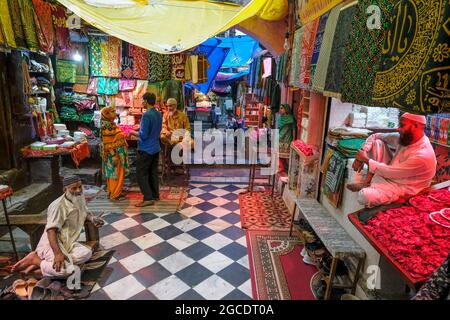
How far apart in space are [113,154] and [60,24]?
241 centimetres

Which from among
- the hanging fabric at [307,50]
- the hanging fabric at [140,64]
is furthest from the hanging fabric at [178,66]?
the hanging fabric at [307,50]

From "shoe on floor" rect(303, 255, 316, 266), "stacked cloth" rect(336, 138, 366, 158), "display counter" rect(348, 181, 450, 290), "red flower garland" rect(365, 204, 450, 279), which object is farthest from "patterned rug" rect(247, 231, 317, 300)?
"stacked cloth" rect(336, 138, 366, 158)

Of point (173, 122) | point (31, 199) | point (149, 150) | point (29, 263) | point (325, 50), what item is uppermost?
point (325, 50)

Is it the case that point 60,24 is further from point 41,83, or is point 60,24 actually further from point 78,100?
point 78,100

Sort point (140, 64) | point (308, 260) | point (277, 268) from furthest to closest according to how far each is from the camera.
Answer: point (140, 64) → point (308, 260) → point (277, 268)

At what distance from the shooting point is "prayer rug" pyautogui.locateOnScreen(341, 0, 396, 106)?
223 cm

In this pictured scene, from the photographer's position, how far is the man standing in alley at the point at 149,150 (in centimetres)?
501

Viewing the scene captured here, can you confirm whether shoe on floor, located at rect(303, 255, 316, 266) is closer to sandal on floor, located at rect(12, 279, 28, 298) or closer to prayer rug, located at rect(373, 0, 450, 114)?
prayer rug, located at rect(373, 0, 450, 114)

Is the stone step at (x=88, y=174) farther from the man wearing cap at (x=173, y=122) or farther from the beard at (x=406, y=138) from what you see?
the beard at (x=406, y=138)

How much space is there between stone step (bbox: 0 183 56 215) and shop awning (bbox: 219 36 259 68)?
5806mm

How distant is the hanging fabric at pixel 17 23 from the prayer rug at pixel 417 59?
439cm

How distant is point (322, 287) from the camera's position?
309 cm

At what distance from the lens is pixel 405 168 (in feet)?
8.20

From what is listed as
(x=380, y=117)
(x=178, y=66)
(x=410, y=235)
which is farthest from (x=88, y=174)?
(x=410, y=235)
